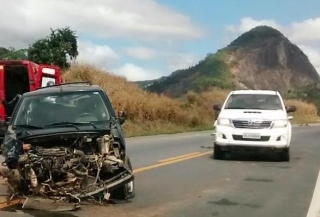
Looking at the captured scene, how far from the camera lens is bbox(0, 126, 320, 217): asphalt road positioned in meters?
9.38

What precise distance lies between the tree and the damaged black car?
28745mm

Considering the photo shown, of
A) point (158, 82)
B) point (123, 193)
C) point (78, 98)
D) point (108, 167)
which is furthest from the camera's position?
point (158, 82)

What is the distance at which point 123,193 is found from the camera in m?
10.1

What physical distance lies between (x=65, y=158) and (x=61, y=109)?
1657 millimetres

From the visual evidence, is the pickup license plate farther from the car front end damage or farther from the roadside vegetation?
the roadside vegetation

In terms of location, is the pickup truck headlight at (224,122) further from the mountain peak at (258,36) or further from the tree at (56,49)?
the mountain peak at (258,36)

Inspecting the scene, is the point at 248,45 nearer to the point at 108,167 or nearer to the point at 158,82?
the point at 158,82

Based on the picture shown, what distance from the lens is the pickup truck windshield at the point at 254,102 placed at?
17531mm

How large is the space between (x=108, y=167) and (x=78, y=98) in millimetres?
2162

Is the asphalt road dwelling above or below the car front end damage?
below

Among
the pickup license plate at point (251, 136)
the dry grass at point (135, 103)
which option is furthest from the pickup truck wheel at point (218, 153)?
the dry grass at point (135, 103)

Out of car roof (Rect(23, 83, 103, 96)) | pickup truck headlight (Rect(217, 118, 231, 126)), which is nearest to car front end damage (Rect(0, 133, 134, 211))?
car roof (Rect(23, 83, 103, 96))

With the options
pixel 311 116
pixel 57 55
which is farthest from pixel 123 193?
pixel 311 116

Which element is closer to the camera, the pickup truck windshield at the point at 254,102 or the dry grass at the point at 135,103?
the pickup truck windshield at the point at 254,102
